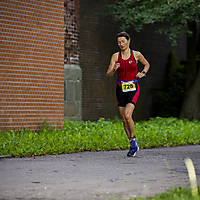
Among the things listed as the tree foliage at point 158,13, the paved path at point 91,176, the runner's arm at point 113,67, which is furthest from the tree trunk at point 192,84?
the runner's arm at point 113,67

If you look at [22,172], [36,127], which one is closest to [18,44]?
[36,127]

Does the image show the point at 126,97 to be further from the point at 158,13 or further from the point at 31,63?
the point at 158,13

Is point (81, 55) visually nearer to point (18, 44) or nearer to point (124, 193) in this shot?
point (18, 44)

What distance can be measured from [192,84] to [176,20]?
9.48 feet

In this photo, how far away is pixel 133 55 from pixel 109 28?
9.57 m

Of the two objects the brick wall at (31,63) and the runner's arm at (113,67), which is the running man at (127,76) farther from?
the brick wall at (31,63)

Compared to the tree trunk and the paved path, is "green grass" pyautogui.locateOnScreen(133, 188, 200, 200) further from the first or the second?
the tree trunk

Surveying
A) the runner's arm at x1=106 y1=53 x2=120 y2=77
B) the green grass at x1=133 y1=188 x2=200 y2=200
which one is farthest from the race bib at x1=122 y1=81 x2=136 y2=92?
the green grass at x1=133 y1=188 x2=200 y2=200

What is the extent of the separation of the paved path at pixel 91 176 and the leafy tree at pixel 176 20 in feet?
26.6

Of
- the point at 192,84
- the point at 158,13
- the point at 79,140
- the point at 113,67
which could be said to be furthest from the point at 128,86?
the point at 192,84

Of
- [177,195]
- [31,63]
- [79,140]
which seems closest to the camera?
[177,195]

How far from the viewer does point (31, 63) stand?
39.2 ft

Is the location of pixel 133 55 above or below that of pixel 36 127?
above

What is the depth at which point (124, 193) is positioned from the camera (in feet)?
17.1
